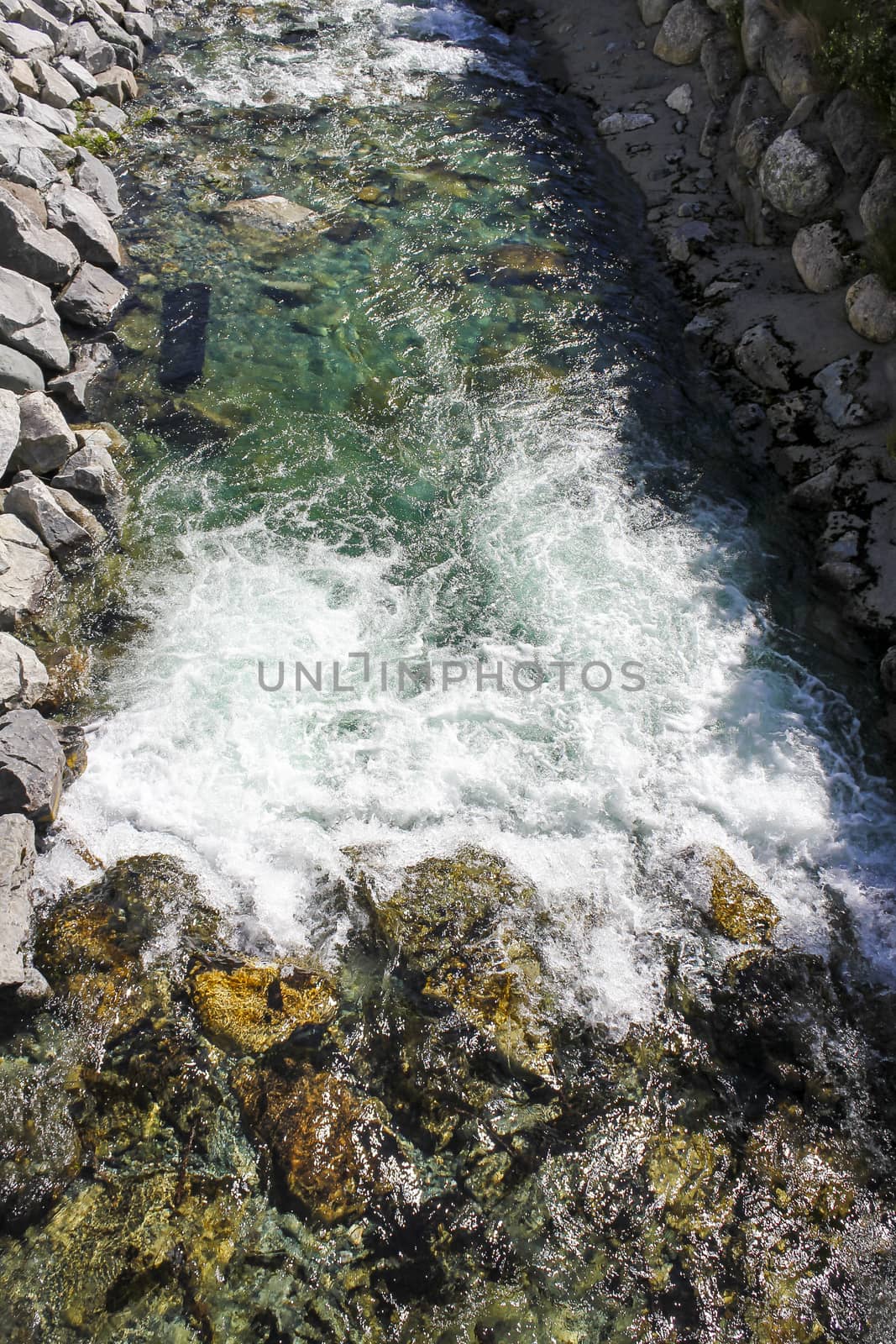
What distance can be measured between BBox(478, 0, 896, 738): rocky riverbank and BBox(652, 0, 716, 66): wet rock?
25 mm

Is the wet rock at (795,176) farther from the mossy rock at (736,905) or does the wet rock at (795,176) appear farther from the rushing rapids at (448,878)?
the mossy rock at (736,905)

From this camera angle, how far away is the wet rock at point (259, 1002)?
4.98m

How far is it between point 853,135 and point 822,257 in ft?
4.04

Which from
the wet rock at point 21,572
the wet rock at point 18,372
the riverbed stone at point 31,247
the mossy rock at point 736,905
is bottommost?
the mossy rock at point 736,905

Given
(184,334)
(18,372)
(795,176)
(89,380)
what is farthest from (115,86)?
(795,176)

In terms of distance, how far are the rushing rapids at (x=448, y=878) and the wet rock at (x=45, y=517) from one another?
23.8 inches

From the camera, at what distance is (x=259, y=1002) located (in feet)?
16.8

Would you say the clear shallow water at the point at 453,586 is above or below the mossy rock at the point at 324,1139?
above

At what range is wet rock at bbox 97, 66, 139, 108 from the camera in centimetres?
1234

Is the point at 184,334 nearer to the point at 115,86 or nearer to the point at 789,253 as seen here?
the point at 115,86

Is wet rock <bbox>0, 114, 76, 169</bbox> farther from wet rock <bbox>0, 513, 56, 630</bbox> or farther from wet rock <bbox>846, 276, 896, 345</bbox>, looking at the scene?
wet rock <bbox>846, 276, 896, 345</bbox>

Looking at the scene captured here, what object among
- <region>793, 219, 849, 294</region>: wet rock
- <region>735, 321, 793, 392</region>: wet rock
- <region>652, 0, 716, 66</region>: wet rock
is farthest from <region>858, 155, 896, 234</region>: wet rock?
<region>652, 0, 716, 66</region>: wet rock

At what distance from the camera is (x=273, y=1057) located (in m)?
4.90

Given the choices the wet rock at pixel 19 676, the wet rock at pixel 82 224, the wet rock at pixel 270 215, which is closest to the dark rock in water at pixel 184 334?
the wet rock at pixel 82 224
